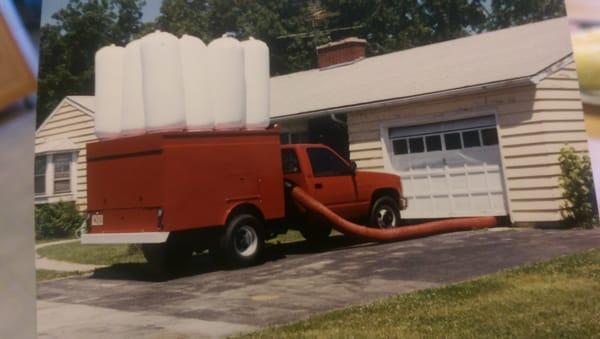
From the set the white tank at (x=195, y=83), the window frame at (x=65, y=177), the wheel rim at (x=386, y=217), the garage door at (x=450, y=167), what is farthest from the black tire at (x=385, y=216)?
the window frame at (x=65, y=177)

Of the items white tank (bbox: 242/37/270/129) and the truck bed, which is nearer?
the truck bed

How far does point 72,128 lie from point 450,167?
5.14 feet

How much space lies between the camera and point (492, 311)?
2.22 meters

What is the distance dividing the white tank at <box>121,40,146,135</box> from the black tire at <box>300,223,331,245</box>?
100 cm

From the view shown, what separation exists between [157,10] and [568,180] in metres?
1.69

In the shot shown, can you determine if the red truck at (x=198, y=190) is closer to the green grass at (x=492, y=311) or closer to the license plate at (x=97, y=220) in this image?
the license plate at (x=97, y=220)

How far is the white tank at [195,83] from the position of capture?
1.83 m

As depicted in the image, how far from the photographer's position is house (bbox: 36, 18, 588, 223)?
6.74 feet

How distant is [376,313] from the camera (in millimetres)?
2188

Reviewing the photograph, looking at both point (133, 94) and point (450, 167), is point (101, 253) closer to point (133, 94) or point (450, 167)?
point (133, 94)

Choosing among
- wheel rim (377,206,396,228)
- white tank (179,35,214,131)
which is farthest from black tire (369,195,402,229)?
white tank (179,35,214,131)

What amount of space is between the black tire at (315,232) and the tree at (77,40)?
3.83 ft

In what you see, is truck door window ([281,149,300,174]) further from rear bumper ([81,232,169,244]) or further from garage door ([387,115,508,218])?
rear bumper ([81,232,169,244])

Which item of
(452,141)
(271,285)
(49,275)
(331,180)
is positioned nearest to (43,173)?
(49,275)
